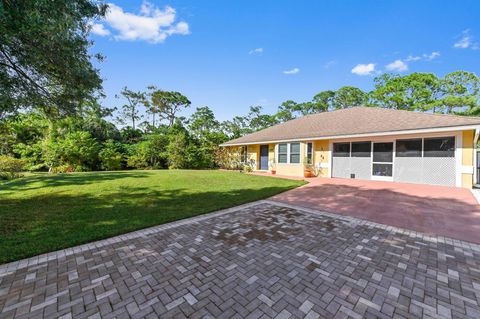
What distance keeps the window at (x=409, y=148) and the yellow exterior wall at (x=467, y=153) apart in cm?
147

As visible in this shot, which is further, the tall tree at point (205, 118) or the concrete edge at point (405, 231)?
the tall tree at point (205, 118)

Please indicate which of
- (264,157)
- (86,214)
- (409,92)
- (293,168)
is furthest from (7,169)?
(409,92)

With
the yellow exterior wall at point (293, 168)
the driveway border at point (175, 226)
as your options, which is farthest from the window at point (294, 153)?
the driveway border at point (175, 226)

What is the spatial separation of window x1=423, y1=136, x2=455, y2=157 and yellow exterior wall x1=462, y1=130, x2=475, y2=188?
34cm

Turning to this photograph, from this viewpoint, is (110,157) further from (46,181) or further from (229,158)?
(229,158)

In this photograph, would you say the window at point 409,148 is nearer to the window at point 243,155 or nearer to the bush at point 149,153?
the window at point 243,155

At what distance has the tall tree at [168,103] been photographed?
30.7 metres

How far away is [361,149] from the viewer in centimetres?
1216

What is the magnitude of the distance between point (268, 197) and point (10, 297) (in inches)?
252

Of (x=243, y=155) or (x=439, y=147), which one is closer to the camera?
(x=439, y=147)

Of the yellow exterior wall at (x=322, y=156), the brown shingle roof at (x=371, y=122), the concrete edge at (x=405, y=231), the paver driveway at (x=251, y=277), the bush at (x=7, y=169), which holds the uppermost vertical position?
the brown shingle roof at (x=371, y=122)

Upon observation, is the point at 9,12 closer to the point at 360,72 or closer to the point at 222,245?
the point at 222,245

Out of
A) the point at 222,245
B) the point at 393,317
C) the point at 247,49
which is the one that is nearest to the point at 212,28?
the point at 247,49

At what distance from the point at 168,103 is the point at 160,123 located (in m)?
3.46
